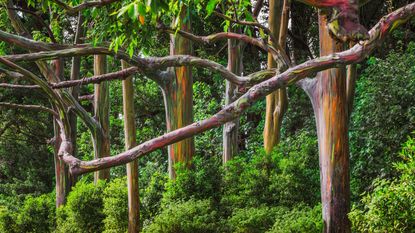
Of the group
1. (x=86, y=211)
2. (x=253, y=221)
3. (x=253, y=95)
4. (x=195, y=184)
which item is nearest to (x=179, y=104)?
(x=195, y=184)

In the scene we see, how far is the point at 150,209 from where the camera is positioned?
42.2 feet

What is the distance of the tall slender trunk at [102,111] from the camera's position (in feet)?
50.6

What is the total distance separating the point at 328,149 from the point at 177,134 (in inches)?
190

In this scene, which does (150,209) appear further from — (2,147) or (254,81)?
(2,147)

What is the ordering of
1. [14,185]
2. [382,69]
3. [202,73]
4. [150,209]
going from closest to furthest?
1. [150,209]
2. [382,69]
3. [202,73]
4. [14,185]

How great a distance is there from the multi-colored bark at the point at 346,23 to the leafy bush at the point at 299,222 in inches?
202

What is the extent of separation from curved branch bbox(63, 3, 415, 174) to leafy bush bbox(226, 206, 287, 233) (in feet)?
16.0

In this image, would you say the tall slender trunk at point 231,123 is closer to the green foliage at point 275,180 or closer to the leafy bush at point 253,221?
the green foliage at point 275,180

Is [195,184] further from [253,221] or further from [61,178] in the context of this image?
[61,178]

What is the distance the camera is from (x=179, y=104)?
517 inches

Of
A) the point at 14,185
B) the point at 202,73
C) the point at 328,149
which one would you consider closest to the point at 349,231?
the point at 328,149

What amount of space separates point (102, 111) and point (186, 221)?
5912 mm

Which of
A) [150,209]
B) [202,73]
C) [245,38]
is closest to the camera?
[245,38]

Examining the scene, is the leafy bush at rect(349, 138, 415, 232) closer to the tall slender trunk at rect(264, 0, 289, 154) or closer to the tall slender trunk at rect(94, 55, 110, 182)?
the tall slender trunk at rect(264, 0, 289, 154)
